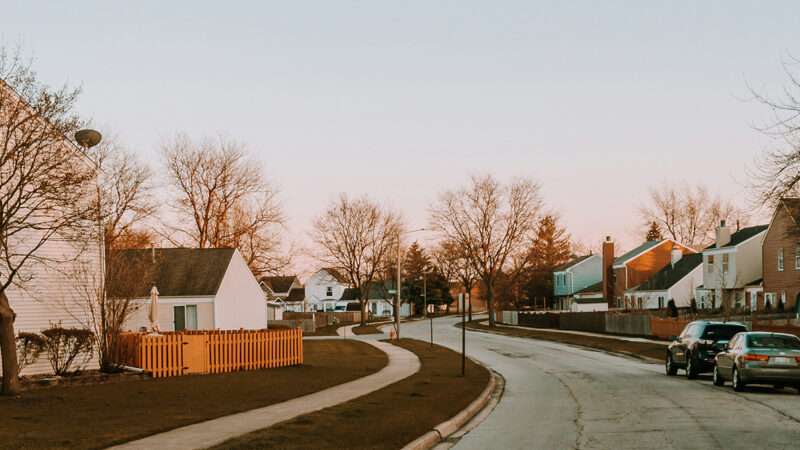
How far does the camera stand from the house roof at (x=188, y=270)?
50906 mm

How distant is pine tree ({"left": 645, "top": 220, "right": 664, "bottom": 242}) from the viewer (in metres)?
110

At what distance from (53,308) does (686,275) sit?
63.5 m

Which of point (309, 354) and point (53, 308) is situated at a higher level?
point (53, 308)

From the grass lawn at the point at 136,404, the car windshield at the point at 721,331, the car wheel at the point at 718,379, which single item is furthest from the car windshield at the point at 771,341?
the grass lawn at the point at 136,404

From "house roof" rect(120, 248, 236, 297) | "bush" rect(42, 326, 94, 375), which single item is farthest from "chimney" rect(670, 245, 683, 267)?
"bush" rect(42, 326, 94, 375)

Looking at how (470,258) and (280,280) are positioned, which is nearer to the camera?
(470,258)

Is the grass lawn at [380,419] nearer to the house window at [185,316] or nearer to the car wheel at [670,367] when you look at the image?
the car wheel at [670,367]

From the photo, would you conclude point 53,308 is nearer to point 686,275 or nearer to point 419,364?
point 419,364

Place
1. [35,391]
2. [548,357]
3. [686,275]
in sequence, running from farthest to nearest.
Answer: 1. [686,275]
2. [548,357]
3. [35,391]

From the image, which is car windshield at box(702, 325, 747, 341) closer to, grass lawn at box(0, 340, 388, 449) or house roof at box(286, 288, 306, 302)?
grass lawn at box(0, 340, 388, 449)

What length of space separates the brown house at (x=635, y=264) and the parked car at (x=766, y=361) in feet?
216

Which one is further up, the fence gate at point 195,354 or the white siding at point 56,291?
the white siding at point 56,291

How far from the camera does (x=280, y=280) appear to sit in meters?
147

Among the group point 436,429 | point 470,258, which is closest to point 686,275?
point 470,258
